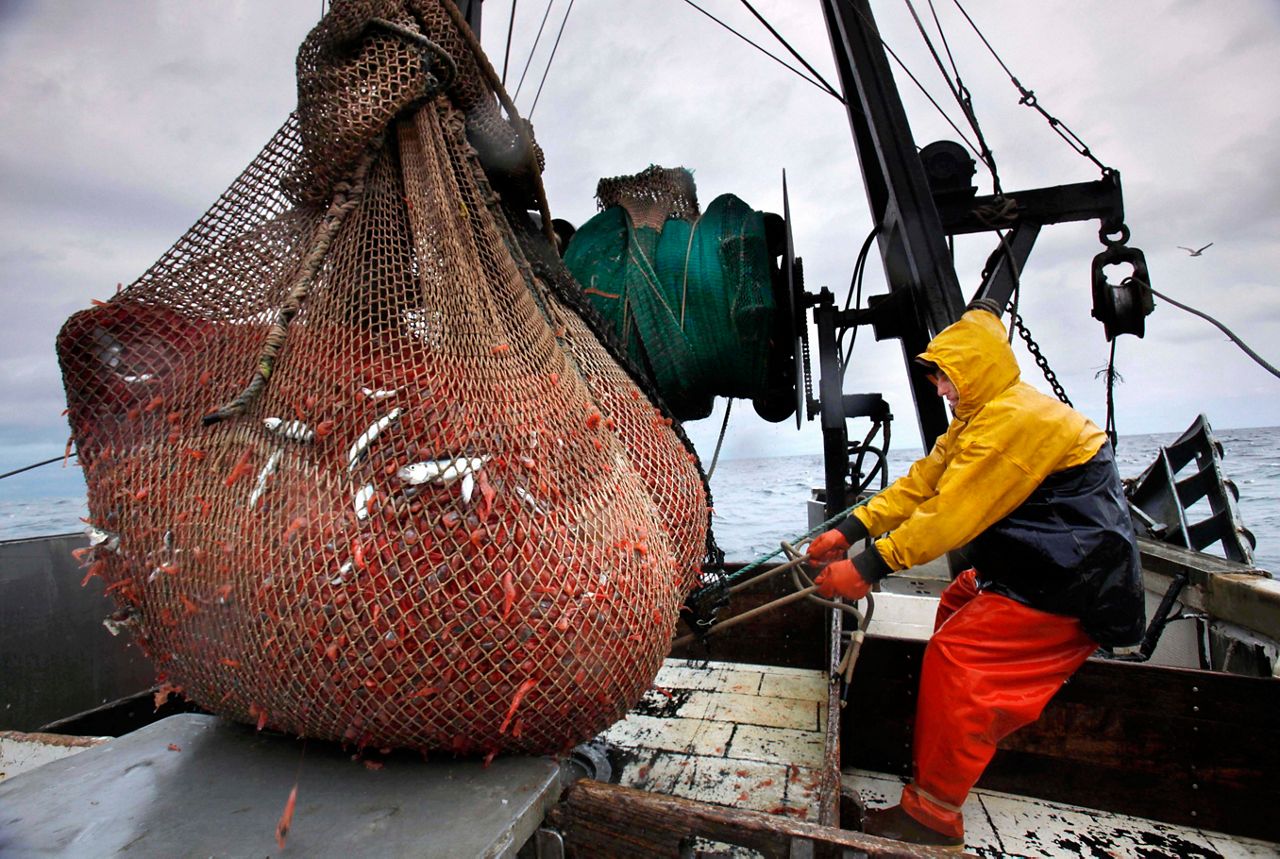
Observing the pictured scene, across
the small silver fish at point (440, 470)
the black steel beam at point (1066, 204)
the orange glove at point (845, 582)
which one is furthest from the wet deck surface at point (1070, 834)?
the black steel beam at point (1066, 204)

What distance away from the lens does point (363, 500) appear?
4.81 feet

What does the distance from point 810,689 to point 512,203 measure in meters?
2.98

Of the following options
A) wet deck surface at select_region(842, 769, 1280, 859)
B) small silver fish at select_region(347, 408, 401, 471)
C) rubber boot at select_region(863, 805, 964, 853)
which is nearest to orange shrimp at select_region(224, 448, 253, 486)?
small silver fish at select_region(347, 408, 401, 471)

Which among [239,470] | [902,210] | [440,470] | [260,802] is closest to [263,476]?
[239,470]

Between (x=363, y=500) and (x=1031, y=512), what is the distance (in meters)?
2.57

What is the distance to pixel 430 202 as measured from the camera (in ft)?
6.07

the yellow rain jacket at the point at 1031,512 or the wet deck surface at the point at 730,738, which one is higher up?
the yellow rain jacket at the point at 1031,512

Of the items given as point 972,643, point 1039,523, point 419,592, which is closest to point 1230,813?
point 972,643

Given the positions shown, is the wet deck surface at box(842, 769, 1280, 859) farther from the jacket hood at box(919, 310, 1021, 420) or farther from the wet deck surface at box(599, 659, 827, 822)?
the jacket hood at box(919, 310, 1021, 420)

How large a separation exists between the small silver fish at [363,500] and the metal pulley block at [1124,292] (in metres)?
4.76

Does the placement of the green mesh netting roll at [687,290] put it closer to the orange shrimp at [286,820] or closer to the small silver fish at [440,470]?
the small silver fish at [440,470]

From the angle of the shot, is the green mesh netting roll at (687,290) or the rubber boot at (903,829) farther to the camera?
the green mesh netting roll at (687,290)

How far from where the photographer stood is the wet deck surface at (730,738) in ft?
8.79

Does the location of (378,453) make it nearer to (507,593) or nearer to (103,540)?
(507,593)
